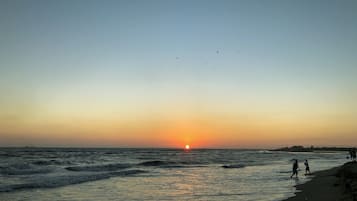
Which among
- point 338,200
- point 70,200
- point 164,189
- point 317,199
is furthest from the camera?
point 164,189

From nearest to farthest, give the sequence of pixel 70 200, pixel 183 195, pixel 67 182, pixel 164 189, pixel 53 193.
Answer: pixel 70 200, pixel 183 195, pixel 53 193, pixel 164 189, pixel 67 182

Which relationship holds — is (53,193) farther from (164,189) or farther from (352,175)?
(352,175)

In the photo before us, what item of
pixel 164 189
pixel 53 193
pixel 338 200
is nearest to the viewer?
pixel 338 200

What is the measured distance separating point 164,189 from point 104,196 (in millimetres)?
4294

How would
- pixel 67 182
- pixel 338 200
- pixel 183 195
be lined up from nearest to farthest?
pixel 338 200 → pixel 183 195 → pixel 67 182

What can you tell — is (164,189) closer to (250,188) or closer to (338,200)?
(250,188)

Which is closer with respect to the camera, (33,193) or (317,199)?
(317,199)

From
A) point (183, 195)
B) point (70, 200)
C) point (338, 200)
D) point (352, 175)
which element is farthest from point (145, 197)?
Result: point (352, 175)

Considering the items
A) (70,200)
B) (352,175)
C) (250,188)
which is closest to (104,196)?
(70,200)

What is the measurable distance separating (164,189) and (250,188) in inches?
190

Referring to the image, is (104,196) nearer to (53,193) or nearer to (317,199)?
(53,193)

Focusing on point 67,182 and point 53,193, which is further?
point 67,182

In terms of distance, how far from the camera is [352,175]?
26.2 meters

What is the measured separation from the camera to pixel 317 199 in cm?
1905
